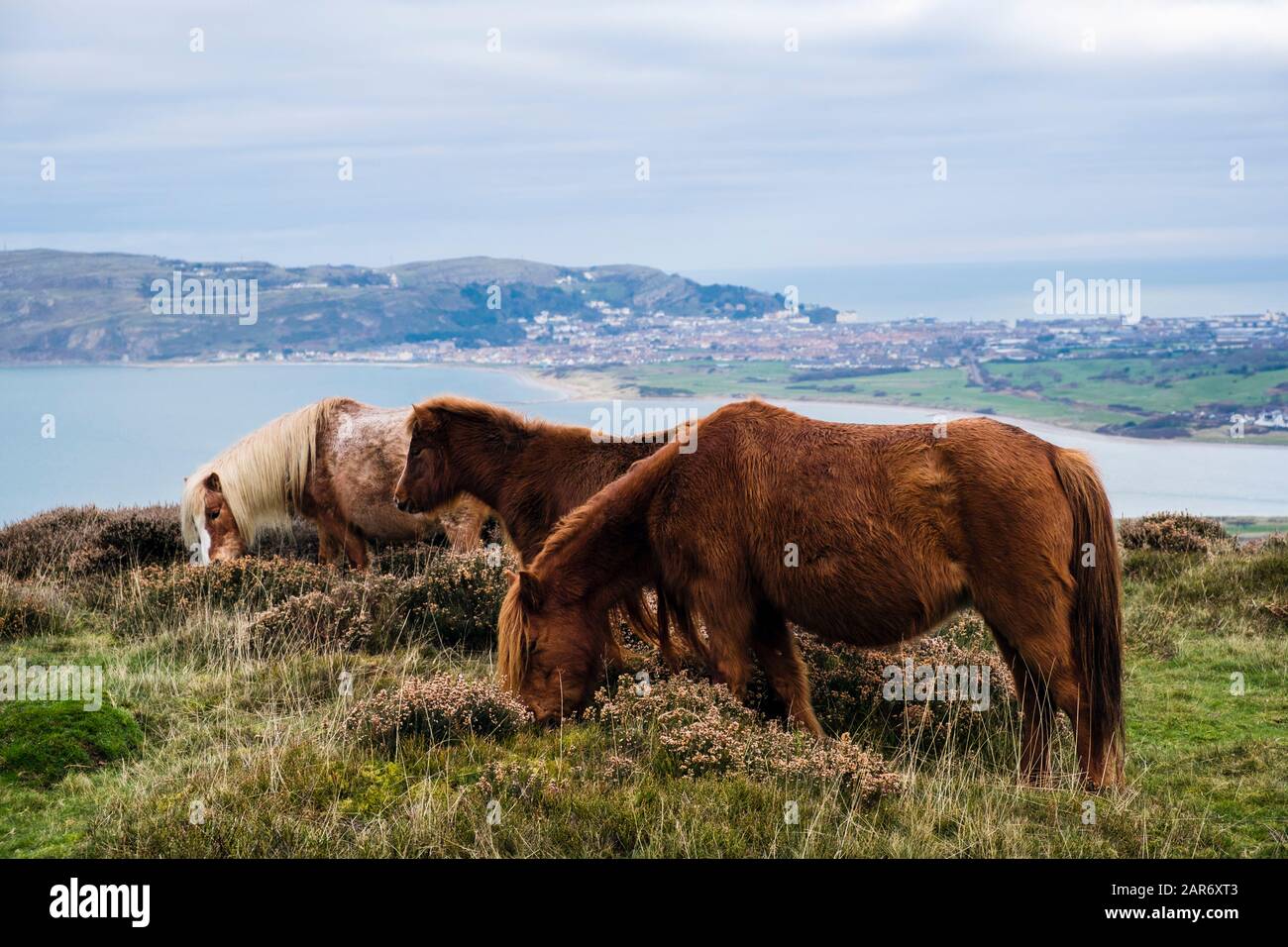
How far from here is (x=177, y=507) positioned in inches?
562

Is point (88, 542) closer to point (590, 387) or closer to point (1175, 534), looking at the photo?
point (1175, 534)

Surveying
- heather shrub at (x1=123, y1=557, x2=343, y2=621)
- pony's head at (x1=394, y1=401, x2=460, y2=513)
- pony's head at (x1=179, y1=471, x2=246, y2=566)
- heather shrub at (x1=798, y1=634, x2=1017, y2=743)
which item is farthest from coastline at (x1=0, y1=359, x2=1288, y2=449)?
heather shrub at (x1=798, y1=634, x2=1017, y2=743)

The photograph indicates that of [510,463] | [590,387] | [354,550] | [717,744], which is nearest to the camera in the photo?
[717,744]

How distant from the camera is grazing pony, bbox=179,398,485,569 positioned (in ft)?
37.3

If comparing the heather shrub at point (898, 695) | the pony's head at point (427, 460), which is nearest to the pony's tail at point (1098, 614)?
the heather shrub at point (898, 695)

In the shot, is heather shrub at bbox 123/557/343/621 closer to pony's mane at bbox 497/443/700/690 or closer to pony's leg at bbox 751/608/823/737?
pony's mane at bbox 497/443/700/690

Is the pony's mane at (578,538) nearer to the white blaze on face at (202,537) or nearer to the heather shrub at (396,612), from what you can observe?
the heather shrub at (396,612)

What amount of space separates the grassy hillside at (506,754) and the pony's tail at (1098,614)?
38 cm

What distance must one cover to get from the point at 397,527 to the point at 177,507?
4519 millimetres

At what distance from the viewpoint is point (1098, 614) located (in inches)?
241

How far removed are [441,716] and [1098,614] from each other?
3.74 metres

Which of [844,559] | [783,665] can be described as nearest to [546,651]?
[783,665]

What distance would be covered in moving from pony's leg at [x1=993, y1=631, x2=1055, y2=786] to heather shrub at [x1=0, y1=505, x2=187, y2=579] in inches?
362
